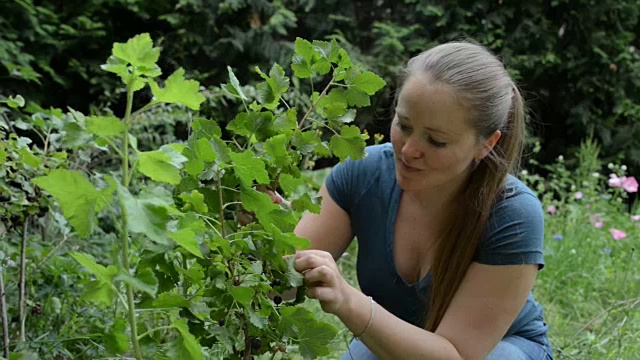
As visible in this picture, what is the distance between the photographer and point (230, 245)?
3.76 feet

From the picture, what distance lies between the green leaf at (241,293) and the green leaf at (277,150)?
0.68 feet

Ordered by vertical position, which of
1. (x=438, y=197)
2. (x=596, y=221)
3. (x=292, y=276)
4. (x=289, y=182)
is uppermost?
(x=289, y=182)

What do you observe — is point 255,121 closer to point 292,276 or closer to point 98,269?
point 292,276

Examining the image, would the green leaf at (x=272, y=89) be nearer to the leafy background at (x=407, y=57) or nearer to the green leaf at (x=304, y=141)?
the green leaf at (x=304, y=141)

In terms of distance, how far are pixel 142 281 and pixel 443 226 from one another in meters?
1.19

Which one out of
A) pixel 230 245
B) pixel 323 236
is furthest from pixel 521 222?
pixel 230 245

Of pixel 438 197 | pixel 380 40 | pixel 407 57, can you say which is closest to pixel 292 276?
pixel 438 197

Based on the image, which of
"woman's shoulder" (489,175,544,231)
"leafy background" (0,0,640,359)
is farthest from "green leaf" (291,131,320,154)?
"leafy background" (0,0,640,359)

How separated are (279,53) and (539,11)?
2097 millimetres

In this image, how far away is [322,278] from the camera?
1.34m

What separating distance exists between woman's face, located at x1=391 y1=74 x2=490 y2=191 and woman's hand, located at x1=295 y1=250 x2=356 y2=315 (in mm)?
377

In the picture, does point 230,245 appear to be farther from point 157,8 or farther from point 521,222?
point 157,8

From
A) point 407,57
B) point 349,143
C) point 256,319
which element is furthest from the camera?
point 407,57

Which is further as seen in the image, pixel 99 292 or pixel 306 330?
pixel 306 330
